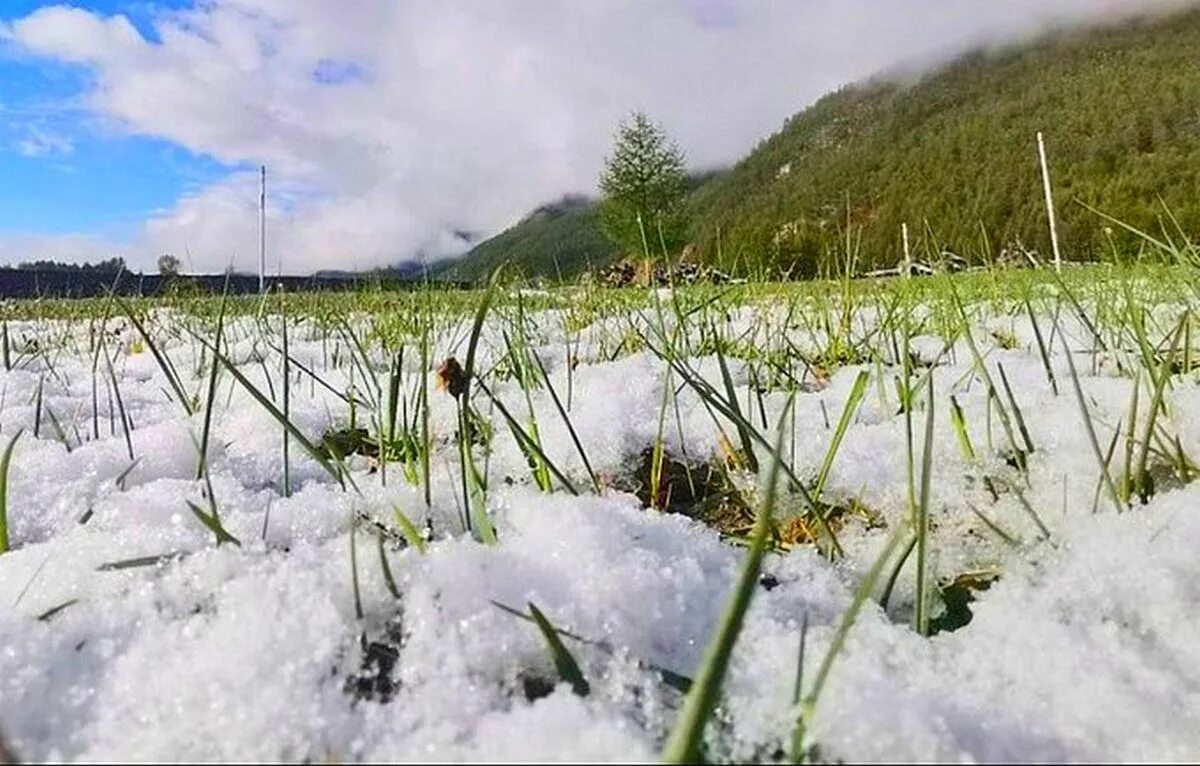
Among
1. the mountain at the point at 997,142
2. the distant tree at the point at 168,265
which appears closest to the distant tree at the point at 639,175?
the mountain at the point at 997,142

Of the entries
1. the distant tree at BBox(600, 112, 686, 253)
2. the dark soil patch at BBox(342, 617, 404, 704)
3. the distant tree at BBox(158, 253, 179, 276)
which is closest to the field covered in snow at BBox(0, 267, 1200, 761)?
the dark soil patch at BBox(342, 617, 404, 704)

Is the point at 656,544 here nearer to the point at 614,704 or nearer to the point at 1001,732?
the point at 614,704

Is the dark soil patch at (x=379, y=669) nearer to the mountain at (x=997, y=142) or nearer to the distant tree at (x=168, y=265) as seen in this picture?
the distant tree at (x=168, y=265)

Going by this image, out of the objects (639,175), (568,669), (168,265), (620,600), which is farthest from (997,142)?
(568,669)

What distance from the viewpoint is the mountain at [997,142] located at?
101562 mm

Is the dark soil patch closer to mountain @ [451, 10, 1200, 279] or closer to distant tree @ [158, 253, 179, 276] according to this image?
distant tree @ [158, 253, 179, 276]

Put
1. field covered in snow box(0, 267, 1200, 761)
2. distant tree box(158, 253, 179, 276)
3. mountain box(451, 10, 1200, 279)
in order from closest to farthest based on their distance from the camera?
field covered in snow box(0, 267, 1200, 761)
distant tree box(158, 253, 179, 276)
mountain box(451, 10, 1200, 279)

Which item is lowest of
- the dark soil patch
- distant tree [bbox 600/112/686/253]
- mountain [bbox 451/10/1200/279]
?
the dark soil patch

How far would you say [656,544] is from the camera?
2.96 feet

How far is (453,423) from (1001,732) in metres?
1.32

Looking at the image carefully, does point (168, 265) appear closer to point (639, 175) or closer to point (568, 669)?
point (568, 669)

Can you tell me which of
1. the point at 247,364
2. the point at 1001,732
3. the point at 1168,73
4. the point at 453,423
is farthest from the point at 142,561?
the point at 1168,73

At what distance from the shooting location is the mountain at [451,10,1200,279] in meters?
102

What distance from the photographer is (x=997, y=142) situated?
137 metres
